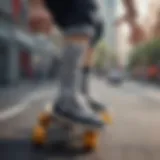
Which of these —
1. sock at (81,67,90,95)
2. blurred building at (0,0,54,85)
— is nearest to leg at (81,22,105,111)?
sock at (81,67,90,95)

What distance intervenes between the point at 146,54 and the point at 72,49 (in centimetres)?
22

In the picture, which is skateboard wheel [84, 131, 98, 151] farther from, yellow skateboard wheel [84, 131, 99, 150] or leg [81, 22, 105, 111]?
leg [81, 22, 105, 111]

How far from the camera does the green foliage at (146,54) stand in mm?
1605

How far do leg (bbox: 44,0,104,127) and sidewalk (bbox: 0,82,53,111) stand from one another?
3.1 inches

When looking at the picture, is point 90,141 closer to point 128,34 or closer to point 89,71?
point 89,71

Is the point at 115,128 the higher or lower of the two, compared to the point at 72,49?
lower

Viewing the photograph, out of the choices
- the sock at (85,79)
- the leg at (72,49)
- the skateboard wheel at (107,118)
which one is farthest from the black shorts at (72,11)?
the skateboard wheel at (107,118)

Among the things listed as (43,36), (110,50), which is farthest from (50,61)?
(110,50)

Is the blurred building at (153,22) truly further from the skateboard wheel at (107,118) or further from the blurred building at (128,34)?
the skateboard wheel at (107,118)

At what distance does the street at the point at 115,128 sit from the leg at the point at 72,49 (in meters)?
0.04

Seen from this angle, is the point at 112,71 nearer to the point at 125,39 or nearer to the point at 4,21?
the point at 125,39

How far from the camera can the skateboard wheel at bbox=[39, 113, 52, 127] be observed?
1653 millimetres

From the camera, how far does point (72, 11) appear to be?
1599 millimetres

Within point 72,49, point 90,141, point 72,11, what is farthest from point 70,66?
point 90,141
